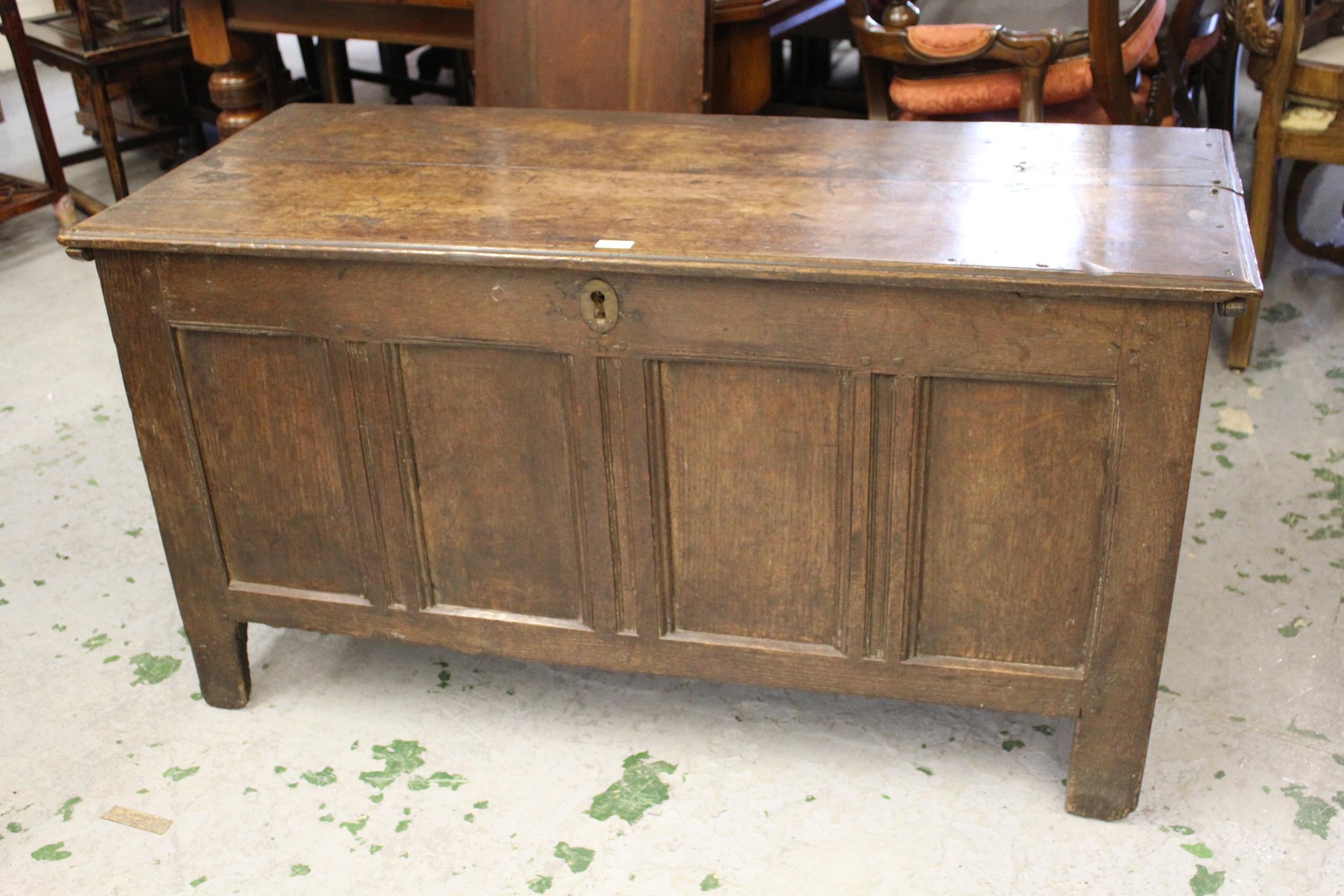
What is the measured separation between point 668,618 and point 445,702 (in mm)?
437

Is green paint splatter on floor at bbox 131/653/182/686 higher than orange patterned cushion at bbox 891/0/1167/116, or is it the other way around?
orange patterned cushion at bbox 891/0/1167/116

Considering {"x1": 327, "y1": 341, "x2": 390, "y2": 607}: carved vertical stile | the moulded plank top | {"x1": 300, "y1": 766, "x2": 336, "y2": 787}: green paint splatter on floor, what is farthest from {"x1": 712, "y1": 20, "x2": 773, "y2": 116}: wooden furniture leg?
{"x1": 300, "y1": 766, "x2": 336, "y2": 787}: green paint splatter on floor

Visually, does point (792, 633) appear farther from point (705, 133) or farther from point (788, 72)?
point (788, 72)

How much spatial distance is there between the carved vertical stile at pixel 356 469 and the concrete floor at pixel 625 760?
27 cm

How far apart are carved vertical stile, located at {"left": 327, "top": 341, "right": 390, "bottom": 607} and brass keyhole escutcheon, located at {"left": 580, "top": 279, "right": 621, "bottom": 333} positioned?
320 millimetres

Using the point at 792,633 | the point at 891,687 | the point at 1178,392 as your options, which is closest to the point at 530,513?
the point at 792,633

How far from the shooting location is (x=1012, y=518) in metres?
1.67

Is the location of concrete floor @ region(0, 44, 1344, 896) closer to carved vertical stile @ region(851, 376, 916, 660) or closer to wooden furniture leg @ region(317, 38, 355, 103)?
carved vertical stile @ region(851, 376, 916, 660)

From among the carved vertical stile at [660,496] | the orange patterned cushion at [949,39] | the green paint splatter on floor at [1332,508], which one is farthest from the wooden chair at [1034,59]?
the carved vertical stile at [660,496]

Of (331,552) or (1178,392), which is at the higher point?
(1178,392)

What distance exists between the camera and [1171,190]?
1732 mm

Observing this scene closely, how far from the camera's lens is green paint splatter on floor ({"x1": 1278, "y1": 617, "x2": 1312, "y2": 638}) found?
2.13m

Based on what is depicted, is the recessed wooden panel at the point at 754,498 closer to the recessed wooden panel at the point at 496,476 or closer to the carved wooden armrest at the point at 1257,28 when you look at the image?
the recessed wooden panel at the point at 496,476

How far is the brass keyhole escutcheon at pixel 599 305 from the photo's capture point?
1.63 metres
